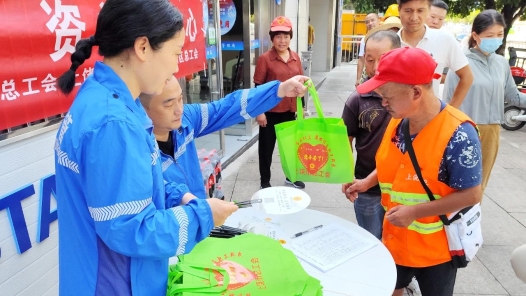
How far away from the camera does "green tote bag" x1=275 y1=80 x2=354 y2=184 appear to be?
1.89 metres

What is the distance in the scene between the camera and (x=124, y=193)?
3.22 feet

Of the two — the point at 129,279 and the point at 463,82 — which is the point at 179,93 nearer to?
the point at 129,279

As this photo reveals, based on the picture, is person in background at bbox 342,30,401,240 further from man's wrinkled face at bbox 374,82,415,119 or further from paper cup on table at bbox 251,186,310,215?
man's wrinkled face at bbox 374,82,415,119

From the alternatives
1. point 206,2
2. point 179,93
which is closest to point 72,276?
point 179,93

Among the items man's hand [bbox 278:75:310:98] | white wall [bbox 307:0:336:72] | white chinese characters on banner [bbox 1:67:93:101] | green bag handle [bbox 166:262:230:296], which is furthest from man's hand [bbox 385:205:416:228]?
white wall [bbox 307:0:336:72]

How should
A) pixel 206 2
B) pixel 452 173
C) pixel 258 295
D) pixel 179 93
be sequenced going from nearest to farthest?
pixel 258 295
pixel 452 173
pixel 179 93
pixel 206 2

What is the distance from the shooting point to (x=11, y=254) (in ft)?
6.58

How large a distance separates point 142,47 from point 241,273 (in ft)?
2.65

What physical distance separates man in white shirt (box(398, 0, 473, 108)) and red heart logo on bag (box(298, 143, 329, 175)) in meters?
1.35

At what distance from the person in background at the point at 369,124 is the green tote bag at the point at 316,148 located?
0.35m

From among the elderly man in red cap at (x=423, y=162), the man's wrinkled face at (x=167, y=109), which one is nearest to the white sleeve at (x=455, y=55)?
the elderly man in red cap at (x=423, y=162)

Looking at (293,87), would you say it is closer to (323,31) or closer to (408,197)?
(408,197)

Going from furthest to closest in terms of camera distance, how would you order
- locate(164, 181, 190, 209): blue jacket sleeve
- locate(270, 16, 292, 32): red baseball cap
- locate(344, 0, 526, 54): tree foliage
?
1. locate(344, 0, 526, 54): tree foliage
2. locate(270, 16, 292, 32): red baseball cap
3. locate(164, 181, 190, 209): blue jacket sleeve

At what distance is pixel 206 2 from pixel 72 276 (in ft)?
13.1
